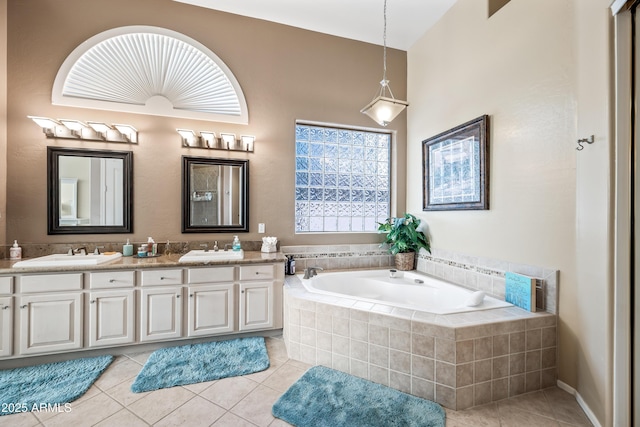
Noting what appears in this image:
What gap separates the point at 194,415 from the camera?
1.72m

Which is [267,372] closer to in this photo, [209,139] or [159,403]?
[159,403]

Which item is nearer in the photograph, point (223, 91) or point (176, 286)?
point (176, 286)

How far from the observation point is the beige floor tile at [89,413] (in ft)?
5.44

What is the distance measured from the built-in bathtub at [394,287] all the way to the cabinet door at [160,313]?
1.20 m

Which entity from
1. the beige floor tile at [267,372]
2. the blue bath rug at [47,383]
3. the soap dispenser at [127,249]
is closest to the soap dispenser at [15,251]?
the soap dispenser at [127,249]

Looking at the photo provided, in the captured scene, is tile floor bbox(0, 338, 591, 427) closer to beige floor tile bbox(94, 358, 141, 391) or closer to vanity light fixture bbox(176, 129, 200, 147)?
beige floor tile bbox(94, 358, 141, 391)

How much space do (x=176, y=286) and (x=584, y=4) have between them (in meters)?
3.71

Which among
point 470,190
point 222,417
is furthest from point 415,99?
point 222,417

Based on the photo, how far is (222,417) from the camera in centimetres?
171

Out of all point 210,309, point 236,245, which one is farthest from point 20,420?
point 236,245

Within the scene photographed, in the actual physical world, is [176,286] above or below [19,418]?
above

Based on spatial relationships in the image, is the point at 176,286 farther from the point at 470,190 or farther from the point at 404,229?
the point at 470,190

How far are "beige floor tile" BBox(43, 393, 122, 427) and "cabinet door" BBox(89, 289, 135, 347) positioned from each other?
0.57 m

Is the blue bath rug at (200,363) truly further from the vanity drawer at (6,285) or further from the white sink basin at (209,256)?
the vanity drawer at (6,285)
